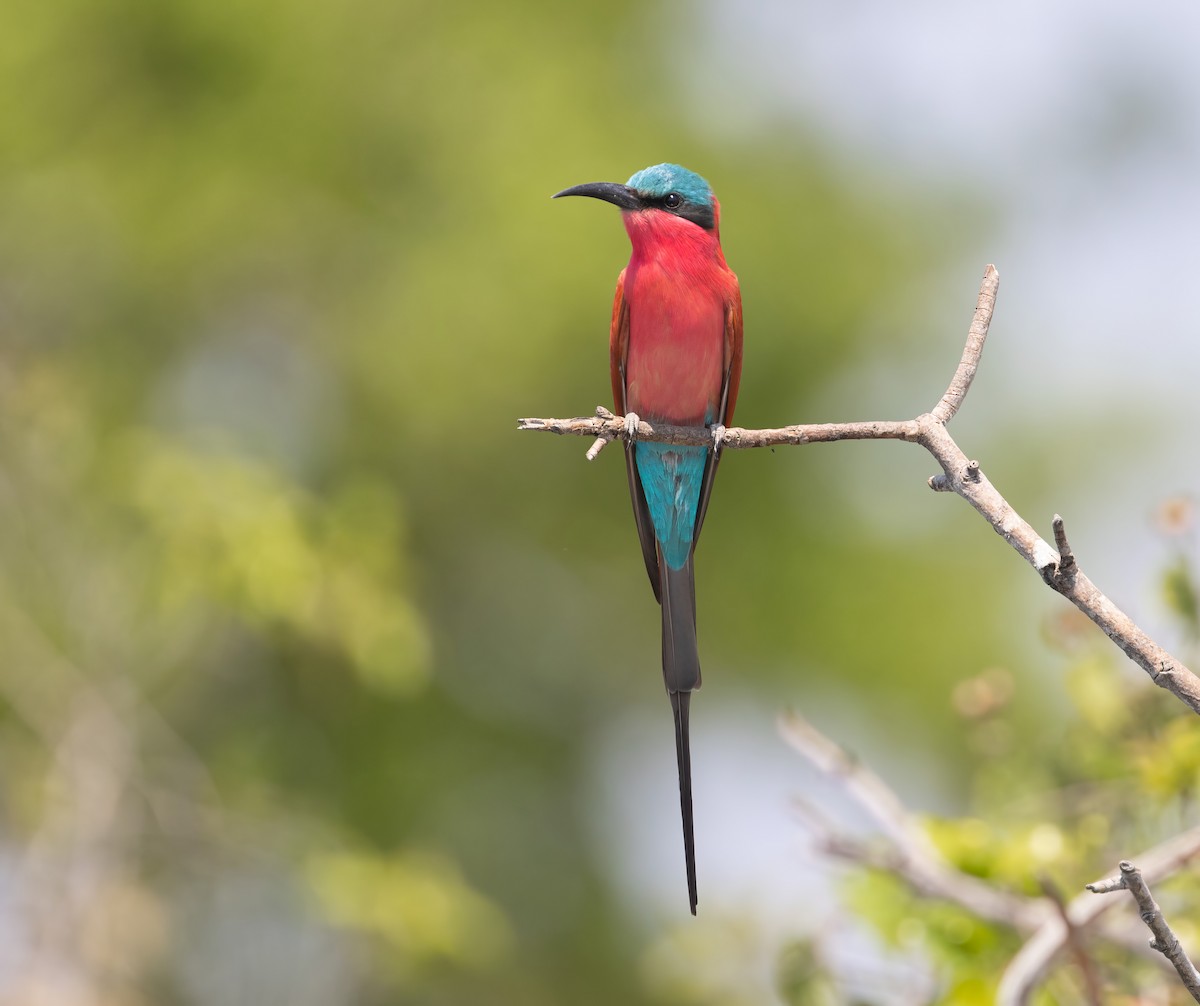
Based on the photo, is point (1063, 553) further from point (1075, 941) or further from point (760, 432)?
point (1075, 941)

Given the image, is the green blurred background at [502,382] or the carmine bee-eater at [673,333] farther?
the green blurred background at [502,382]

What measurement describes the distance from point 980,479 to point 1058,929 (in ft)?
2.45

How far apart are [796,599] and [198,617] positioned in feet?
16.0

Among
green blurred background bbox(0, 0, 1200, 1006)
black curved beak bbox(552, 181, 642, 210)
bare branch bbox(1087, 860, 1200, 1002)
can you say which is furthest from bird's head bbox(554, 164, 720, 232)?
green blurred background bbox(0, 0, 1200, 1006)

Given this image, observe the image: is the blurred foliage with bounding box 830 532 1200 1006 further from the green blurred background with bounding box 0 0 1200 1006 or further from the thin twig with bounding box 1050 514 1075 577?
the green blurred background with bounding box 0 0 1200 1006

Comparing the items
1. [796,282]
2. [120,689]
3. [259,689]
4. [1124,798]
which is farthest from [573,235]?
[1124,798]

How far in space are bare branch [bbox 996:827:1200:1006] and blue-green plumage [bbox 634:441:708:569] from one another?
104cm

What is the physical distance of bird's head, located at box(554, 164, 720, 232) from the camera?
3.03 m

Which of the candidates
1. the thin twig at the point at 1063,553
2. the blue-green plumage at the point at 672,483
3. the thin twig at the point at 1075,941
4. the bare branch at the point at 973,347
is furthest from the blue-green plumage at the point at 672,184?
the thin twig at the point at 1063,553

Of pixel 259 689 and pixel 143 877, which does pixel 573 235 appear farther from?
pixel 143 877

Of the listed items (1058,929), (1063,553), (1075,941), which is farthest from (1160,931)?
(1058,929)

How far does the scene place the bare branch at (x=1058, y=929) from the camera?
5.74 ft

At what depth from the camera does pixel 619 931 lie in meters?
10.9

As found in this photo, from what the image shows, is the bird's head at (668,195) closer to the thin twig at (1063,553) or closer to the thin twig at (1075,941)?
the thin twig at (1075,941)
